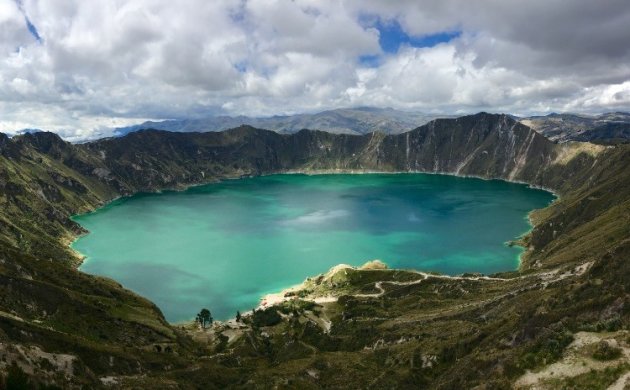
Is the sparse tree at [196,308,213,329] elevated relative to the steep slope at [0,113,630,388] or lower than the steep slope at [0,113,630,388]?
lower

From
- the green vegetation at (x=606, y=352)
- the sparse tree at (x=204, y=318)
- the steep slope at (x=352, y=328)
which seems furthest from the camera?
the sparse tree at (x=204, y=318)

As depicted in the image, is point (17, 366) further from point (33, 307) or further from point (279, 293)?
point (279, 293)

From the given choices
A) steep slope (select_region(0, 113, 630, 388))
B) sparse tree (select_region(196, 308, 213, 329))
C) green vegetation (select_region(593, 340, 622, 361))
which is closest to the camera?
green vegetation (select_region(593, 340, 622, 361))

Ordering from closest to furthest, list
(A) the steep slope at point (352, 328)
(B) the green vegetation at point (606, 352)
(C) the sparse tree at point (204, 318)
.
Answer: (B) the green vegetation at point (606, 352)
(A) the steep slope at point (352, 328)
(C) the sparse tree at point (204, 318)

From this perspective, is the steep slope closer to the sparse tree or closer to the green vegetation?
the green vegetation

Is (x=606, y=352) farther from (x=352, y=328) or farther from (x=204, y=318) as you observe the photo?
(x=204, y=318)

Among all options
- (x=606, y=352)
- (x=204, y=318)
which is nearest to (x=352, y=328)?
(x=204, y=318)

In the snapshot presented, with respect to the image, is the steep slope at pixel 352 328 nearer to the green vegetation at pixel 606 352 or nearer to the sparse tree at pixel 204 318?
the green vegetation at pixel 606 352

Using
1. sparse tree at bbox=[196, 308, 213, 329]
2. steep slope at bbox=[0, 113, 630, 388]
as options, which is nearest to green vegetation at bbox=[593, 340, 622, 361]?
steep slope at bbox=[0, 113, 630, 388]

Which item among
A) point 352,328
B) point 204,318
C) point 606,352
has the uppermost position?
point 606,352

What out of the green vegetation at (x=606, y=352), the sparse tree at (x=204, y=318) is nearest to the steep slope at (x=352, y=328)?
the green vegetation at (x=606, y=352)

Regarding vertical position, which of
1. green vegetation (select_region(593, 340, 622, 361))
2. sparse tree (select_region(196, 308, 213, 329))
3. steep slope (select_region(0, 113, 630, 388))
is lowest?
sparse tree (select_region(196, 308, 213, 329))
